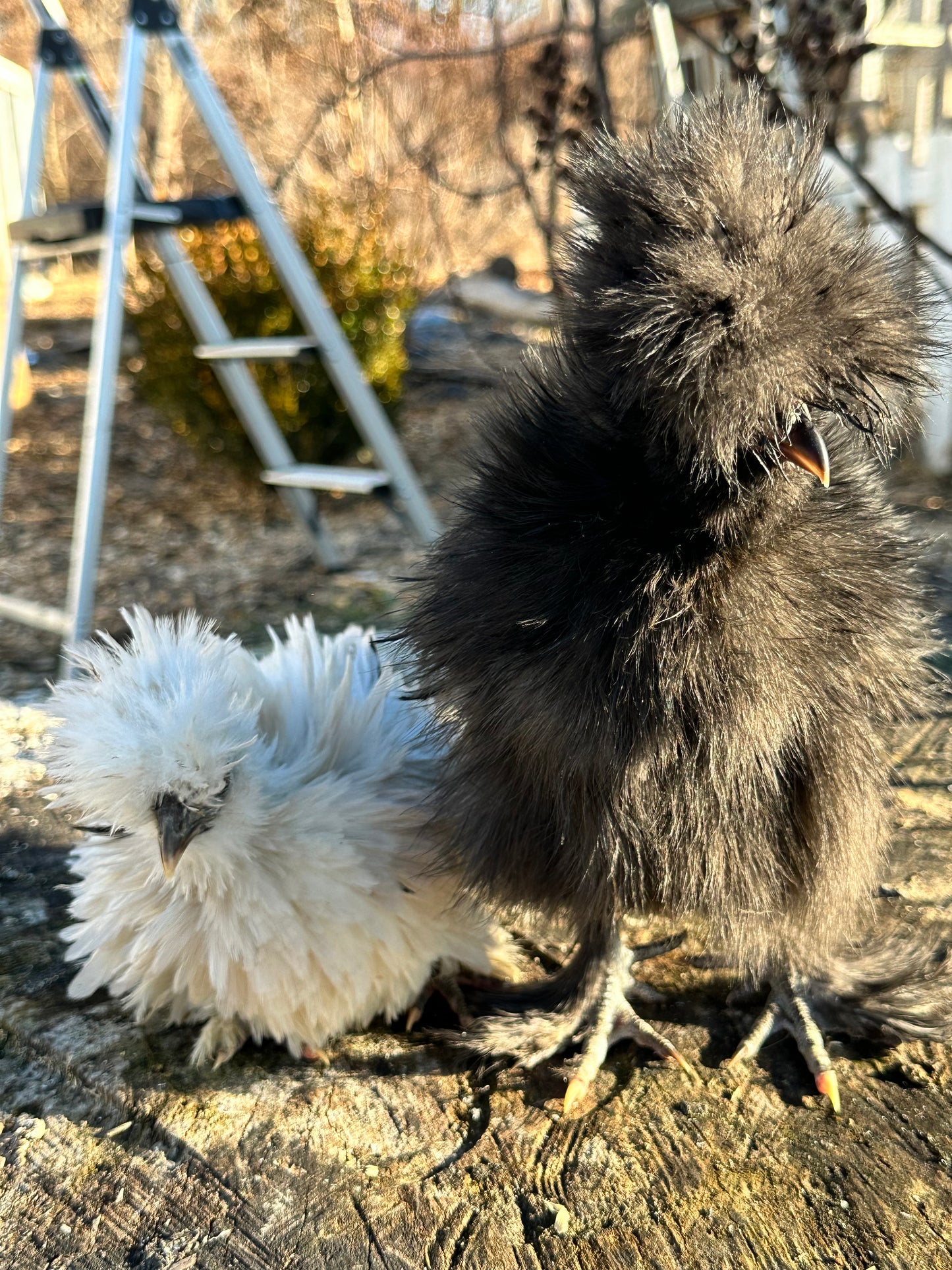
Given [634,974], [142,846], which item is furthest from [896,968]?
[142,846]

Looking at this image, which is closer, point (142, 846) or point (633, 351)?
point (633, 351)

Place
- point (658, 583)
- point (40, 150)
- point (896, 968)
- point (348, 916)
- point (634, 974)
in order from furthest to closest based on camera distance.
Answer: point (40, 150) → point (634, 974) → point (896, 968) → point (348, 916) → point (658, 583)

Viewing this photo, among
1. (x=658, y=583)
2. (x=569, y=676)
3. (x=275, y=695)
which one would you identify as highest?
(x=658, y=583)

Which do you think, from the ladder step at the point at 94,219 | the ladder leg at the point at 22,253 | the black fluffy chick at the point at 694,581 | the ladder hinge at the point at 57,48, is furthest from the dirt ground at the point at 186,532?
the ladder hinge at the point at 57,48

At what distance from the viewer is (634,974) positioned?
212 centimetres

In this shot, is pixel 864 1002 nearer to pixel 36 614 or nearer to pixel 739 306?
pixel 739 306

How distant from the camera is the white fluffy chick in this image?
1733mm

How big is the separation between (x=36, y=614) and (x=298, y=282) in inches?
58.4

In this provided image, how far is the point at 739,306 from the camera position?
1349 millimetres

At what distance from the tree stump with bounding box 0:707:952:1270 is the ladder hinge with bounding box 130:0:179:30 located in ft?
9.96

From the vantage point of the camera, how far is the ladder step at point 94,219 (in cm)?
351

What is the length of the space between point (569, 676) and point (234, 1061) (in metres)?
0.92

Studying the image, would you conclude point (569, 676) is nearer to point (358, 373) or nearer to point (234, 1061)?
point (234, 1061)

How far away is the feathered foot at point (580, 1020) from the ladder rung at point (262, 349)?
269 cm
